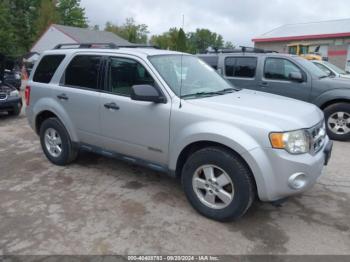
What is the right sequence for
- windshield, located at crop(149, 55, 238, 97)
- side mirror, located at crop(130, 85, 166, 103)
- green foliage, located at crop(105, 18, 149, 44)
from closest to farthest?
side mirror, located at crop(130, 85, 166, 103) → windshield, located at crop(149, 55, 238, 97) → green foliage, located at crop(105, 18, 149, 44)

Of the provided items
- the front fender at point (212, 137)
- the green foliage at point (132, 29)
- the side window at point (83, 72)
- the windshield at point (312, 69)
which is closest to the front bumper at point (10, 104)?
the side window at point (83, 72)

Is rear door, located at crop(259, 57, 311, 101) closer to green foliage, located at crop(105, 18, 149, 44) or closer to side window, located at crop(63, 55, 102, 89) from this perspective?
side window, located at crop(63, 55, 102, 89)

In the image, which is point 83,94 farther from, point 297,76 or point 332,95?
point 332,95

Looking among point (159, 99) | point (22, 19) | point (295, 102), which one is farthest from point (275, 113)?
point (22, 19)

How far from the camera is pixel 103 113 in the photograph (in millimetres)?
4445

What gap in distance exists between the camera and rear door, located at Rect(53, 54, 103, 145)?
4.57m

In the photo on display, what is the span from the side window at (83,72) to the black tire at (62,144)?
2.12 ft

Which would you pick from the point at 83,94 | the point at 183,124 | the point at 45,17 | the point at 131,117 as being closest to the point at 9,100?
the point at 83,94

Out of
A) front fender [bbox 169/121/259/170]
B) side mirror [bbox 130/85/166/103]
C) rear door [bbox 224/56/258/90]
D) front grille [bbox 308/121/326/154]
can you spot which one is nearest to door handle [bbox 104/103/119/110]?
side mirror [bbox 130/85/166/103]

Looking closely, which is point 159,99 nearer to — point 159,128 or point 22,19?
point 159,128

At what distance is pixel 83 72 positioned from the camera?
15.7 feet

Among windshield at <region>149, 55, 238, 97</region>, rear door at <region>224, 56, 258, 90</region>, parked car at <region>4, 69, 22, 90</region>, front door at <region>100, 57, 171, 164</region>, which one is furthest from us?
parked car at <region>4, 69, 22, 90</region>

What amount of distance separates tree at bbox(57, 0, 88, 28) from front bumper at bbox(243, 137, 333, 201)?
58851mm

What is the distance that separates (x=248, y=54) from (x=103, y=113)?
4.94 metres
